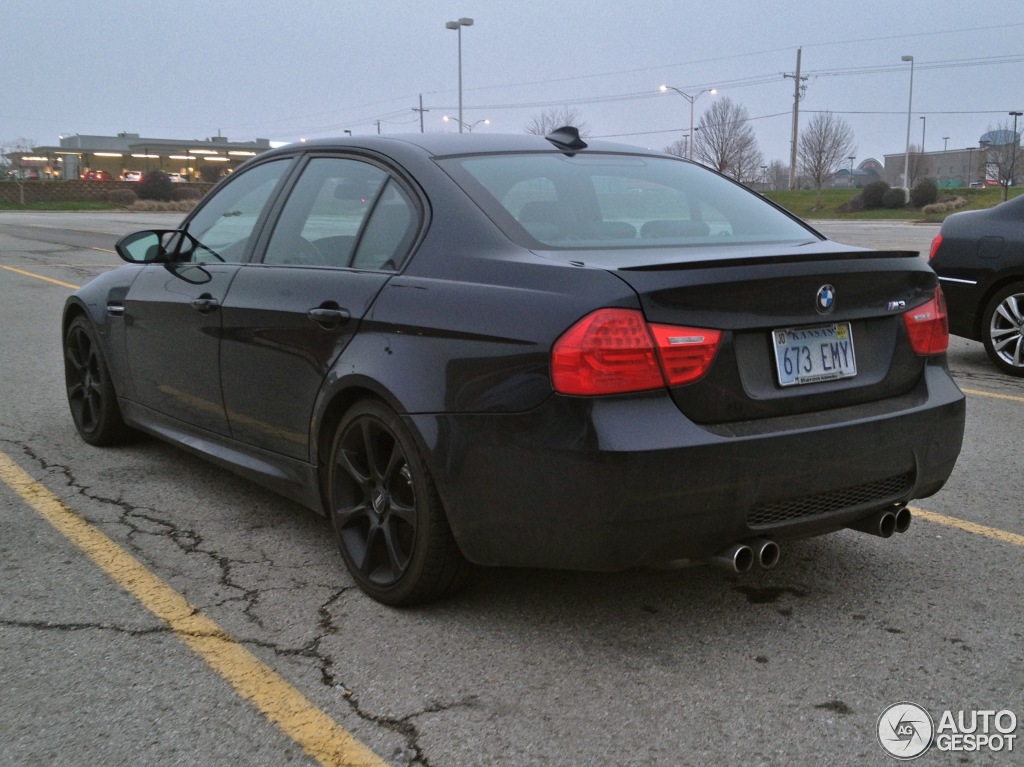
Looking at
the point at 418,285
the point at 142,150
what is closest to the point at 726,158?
the point at 142,150

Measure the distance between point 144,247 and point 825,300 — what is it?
3194mm

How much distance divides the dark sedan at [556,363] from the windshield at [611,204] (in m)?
0.01

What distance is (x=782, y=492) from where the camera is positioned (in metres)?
3.16

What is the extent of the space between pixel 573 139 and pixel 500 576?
5.46ft

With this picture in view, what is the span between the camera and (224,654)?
3.27m

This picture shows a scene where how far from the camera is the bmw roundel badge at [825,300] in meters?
3.28

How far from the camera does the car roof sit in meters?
3.97

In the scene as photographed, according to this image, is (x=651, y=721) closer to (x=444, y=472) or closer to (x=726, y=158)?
(x=444, y=472)

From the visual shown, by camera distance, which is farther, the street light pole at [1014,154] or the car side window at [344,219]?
the street light pole at [1014,154]

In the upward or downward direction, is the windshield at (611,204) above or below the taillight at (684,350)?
above

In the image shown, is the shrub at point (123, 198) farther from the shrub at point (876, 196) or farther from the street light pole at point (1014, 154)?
the street light pole at point (1014, 154)

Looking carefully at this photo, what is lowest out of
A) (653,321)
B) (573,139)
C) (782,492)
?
(782,492)

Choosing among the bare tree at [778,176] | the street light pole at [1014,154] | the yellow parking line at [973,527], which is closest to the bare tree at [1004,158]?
the street light pole at [1014,154]

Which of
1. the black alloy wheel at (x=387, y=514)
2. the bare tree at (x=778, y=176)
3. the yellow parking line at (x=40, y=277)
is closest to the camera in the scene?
the black alloy wheel at (x=387, y=514)
